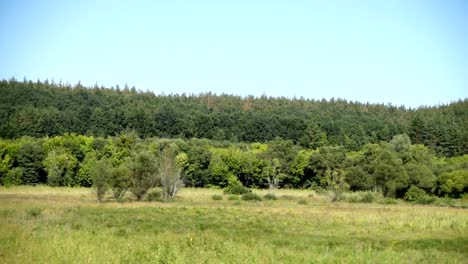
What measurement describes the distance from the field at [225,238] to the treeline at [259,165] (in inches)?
1377

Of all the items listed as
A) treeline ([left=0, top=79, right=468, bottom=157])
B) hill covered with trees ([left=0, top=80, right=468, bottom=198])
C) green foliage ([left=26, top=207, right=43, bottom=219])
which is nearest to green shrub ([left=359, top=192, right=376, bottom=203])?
hill covered with trees ([left=0, top=80, right=468, bottom=198])

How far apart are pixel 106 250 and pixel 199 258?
3.20 meters

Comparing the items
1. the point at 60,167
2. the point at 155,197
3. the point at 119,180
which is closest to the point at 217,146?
the point at 60,167

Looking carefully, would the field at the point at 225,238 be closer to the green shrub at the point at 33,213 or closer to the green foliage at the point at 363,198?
the green shrub at the point at 33,213

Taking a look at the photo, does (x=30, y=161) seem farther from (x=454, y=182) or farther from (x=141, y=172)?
(x=454, y=182)

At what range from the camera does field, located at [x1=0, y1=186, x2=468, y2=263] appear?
16.8m

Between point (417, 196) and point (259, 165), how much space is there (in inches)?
1470

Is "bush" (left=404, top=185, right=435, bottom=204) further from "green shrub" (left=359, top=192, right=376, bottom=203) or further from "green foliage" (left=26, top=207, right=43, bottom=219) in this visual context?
"green foliage" (left=26, top=207, right=43, bottom=219)

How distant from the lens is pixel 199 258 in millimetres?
16969

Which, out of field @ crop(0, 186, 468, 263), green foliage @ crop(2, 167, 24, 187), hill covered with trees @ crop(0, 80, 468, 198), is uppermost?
hill covered with trees @ crop(0, 80, 468, 198)

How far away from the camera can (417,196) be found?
6831cm

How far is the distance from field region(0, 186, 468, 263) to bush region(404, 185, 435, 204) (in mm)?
29849

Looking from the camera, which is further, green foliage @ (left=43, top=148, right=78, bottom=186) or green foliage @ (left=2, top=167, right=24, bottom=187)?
green foliage @ (left=43, top=148, right=78, bottom=186)

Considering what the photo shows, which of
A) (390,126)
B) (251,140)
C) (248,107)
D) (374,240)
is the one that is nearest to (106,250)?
(374,240)
